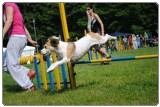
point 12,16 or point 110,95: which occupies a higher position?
point 12,16

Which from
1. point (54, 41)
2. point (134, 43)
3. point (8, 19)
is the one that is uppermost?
point (8, 19)

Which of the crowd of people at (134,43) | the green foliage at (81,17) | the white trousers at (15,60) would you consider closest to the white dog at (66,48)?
the white trousers at (15,60)

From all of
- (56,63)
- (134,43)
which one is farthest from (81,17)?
(56,63)

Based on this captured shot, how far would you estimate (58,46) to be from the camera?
6000 mm

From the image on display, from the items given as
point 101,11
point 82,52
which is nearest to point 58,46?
point 82,52

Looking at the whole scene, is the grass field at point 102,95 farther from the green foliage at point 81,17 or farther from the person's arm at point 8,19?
the green foliage at point 81,17

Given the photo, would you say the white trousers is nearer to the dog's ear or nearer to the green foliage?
the dog's ear

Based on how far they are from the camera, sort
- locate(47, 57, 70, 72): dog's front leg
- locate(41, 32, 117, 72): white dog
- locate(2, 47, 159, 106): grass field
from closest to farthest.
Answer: locate(2, 47, 159, 106): grass field < locate(47, 57, 70, 72): dog's front leg < locate(41, 32, 117, 72): white dog

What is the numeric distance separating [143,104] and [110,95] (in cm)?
74

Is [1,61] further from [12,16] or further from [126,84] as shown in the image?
[126,84]

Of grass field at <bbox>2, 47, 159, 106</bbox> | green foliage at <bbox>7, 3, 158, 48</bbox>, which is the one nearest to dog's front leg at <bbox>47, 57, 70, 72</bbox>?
grass field at <bbox>2, 47, 159, 106</bbox>

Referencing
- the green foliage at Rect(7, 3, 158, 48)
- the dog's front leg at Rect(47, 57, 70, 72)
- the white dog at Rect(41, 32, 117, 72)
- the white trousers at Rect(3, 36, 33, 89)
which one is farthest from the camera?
the green foliage at Rect(7, 3, 158, 48)

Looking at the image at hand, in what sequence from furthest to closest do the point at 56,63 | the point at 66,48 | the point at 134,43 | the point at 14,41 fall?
the point at 134,43
the point at 14,41
the point at 66,48
the point at 56,63

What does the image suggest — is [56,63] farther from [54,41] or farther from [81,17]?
[81,17]
